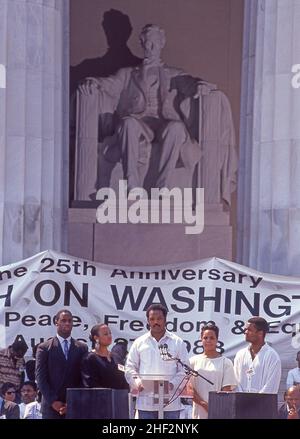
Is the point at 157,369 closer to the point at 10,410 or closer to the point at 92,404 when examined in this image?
the point at 92,404

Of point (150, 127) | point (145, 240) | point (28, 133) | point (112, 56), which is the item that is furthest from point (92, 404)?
point (112, 56)

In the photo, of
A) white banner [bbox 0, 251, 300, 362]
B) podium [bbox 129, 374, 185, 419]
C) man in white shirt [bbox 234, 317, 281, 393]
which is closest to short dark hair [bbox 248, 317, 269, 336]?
man in white shirt [bbox 234, 317, 281, 393]

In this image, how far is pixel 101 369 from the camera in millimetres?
21906

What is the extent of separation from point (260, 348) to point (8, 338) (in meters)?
3.89

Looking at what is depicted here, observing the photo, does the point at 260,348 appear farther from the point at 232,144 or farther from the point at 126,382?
the point at 232,144

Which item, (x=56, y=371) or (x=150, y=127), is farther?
(x=150, y=127)

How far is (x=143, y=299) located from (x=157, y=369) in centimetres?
358

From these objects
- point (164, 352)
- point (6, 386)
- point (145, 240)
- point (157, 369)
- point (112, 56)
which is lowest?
point (6, 386)

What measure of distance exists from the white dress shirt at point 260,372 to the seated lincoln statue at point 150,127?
31.6 feet

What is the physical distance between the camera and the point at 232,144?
32.8 meters

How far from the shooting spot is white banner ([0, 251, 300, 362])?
2516 centimetres

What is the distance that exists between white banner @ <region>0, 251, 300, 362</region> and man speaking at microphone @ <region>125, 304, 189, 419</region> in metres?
2.62

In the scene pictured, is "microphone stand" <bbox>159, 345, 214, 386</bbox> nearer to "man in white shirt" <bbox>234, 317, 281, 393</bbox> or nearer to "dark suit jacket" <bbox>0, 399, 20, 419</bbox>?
"man in white shirt" <bbox>234, 317, 281, 393</bbox>
